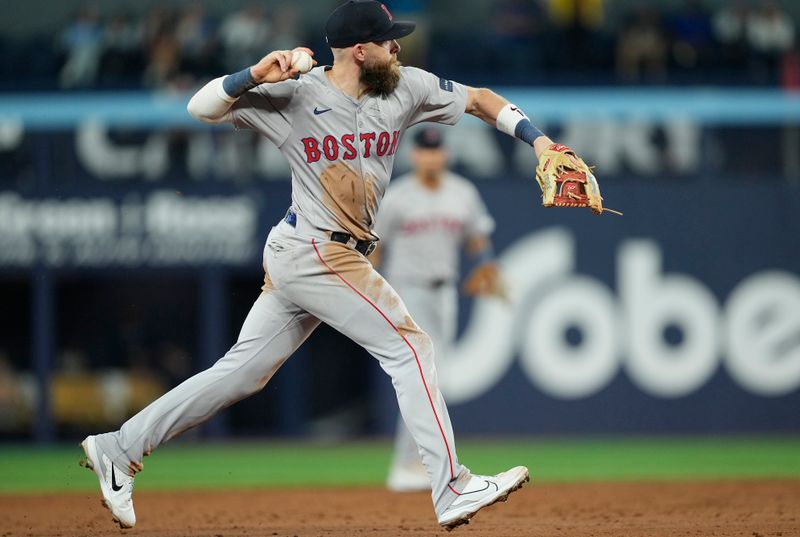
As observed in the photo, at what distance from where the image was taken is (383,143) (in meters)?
5.34

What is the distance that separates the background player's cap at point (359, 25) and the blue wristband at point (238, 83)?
1.38 ft

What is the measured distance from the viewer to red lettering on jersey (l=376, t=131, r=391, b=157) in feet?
17.5

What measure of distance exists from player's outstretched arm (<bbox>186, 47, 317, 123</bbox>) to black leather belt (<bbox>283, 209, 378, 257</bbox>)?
1.67ft

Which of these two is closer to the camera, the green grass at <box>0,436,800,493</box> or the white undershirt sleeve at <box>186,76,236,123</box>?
the white undershirt sleeve at <box>186,76,236,123</box>

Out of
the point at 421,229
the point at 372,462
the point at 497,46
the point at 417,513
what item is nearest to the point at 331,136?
the point at 417,513

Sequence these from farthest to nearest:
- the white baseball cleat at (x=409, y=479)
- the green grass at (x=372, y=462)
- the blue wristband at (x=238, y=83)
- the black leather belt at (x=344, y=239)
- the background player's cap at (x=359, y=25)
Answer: the green grass at (x=372, y=462)
the white baseball cleat at (x=409, y=479)
the black leather belt at (x=344, y=239)
the background player's cap at (x=359, y=25)
the blue wristband at (x=238, y=83)

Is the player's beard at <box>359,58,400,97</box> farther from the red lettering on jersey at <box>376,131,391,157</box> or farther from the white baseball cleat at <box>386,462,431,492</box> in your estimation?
the white baseball cleat at <box>386,462,431,492</box>

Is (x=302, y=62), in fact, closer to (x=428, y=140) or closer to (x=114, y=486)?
(x=114, y=486)

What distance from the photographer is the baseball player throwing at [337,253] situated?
5.25 metres

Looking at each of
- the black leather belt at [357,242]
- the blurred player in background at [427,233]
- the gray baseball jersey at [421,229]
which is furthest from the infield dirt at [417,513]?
the gray baseball jersey at [421,229]

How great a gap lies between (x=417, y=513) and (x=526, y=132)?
2642 mm

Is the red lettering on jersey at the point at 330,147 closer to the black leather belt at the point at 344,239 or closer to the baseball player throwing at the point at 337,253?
the baseball player throwing at the point at 337,253

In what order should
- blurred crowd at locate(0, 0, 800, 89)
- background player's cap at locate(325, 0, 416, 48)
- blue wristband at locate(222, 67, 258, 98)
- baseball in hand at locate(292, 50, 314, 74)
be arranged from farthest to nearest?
blurred crowd at locate(0, 0, 800, 89) → background player's cap at locate(325, 0, 416, 48) → blue wristband at locate(222, 67, 258, 98) → baseball in hand at locate(292, 50, 314, 74)

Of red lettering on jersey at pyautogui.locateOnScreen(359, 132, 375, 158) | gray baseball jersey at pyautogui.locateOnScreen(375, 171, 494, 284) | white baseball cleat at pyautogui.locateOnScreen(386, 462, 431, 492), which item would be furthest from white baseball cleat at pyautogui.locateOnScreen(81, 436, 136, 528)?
gray baseball jersey at pyautogui.locateOnScreen(375, 171, 494, 284)
